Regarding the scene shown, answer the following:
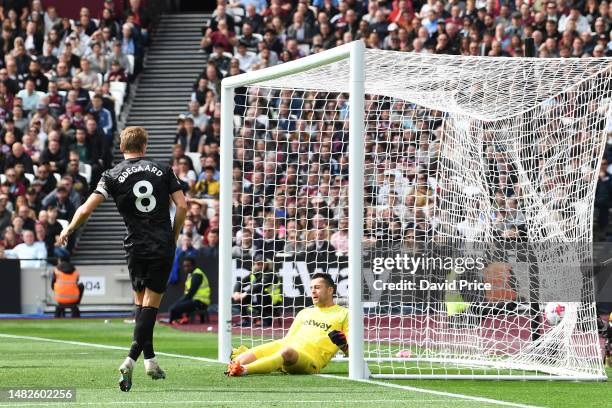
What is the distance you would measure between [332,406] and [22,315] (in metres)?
15.9

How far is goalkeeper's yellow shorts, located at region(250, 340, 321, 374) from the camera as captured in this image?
40.1ft

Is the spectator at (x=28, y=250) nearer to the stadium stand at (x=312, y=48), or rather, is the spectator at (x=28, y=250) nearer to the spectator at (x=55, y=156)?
the spectator at (x=55, y=156)

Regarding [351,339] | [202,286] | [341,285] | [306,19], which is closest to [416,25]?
[306,19]

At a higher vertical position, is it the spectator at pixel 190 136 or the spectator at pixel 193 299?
the spectator at pixel 190 136

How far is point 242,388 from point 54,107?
60.1ft

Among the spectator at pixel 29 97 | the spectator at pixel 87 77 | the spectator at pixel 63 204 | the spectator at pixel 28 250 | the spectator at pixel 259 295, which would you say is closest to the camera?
the spectator at pixel 259 295

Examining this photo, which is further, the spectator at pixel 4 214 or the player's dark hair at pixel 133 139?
the spectator at pixel 4 214

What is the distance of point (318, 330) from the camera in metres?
12.5

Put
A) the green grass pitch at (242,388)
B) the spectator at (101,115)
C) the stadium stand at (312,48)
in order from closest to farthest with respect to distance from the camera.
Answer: the green grass pitch at (242,388) < the stadium stand at (312,48) < the spectator at (101,115)

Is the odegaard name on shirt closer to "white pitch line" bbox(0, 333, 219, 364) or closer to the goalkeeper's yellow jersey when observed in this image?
the goalkeeper's yellow jersey

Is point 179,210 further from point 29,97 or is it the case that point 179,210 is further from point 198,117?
point 29,97

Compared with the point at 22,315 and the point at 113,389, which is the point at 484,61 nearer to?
the point at 113,389

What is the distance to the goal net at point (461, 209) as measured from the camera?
13203mm

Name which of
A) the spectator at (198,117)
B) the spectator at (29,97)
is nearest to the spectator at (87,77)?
the spectator at (29,97)
